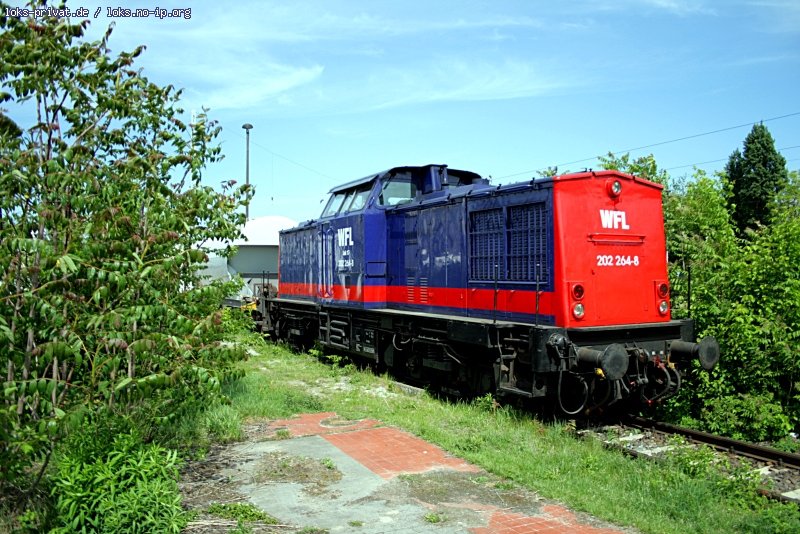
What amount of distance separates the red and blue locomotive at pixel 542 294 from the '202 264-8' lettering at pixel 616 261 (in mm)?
16

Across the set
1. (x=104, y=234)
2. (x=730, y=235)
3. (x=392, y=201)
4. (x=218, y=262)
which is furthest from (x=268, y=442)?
(x=218, y=262)

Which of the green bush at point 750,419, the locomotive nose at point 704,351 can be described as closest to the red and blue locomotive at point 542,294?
the locomotive nose at point 704,351

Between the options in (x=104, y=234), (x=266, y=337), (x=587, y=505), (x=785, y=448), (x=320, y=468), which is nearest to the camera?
(x=104, y=234)

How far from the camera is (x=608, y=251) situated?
872 centimetres

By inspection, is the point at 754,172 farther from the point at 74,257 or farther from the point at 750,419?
the point at 74,257

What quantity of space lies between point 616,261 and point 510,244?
144 cm

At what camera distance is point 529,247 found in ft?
29.2

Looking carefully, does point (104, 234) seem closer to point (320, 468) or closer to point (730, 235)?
point (320, 468)

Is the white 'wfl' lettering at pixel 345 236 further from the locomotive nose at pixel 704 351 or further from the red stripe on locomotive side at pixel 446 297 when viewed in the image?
the locomotive nose at pixel 704 351

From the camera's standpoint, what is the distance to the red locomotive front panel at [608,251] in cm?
834

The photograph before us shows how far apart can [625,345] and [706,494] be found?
110 inches

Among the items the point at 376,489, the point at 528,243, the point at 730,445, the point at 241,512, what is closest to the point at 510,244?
the point at 528,243

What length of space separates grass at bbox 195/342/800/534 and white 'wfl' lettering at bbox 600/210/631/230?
2734mm

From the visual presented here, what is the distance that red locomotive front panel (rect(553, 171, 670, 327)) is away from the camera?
8.34 m
